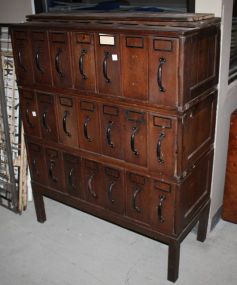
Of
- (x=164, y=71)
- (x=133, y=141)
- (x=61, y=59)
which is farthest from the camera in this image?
(x=61, y=59)

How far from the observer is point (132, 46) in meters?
1.62

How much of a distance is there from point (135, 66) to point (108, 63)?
0.16 m

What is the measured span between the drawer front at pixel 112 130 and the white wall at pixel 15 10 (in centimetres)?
108

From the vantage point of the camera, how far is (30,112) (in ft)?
7.34

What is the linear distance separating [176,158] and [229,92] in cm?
74

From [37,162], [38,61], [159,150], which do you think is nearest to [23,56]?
[38,61]

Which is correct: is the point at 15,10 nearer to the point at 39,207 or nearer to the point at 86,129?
the point at 86,129

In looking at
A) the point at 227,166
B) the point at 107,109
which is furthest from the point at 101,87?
the point at 227,166

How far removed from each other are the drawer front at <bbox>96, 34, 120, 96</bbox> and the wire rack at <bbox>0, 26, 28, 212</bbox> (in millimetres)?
962

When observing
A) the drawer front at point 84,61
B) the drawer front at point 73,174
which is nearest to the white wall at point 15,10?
the drawer front at point 84,61

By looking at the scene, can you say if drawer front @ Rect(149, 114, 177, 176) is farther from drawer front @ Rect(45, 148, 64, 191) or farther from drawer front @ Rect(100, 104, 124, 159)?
drawer front @ Rect(45, 148, 64, 191)

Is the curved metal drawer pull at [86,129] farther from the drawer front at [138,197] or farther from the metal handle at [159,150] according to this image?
the metal handle at [159,150]

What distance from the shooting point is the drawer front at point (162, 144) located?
1.65m

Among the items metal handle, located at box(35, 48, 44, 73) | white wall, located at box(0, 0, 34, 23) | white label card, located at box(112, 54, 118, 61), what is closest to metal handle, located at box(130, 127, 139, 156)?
white label card, located at box(112, 54, 118, 61)
